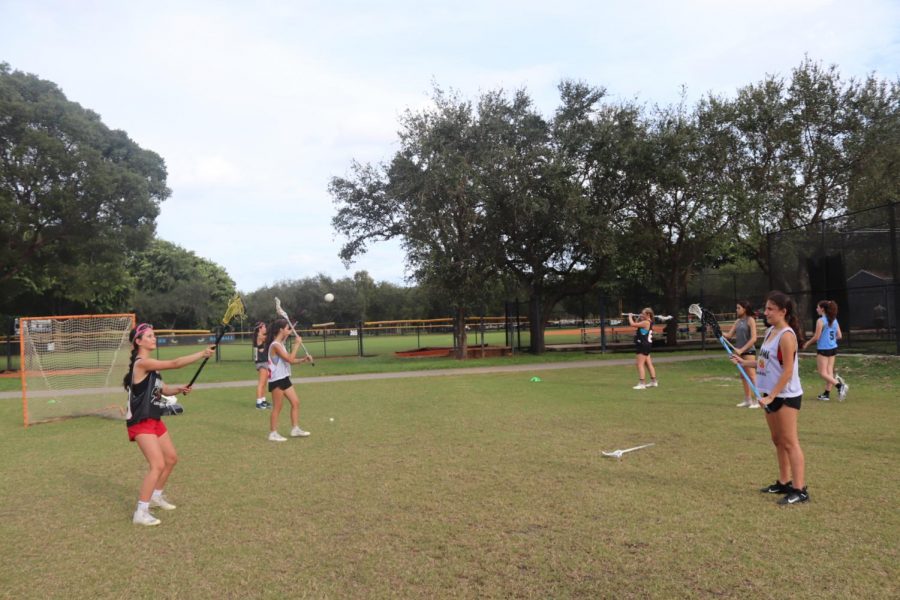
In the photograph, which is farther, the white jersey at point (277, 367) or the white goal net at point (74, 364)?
the white goal net at point (74, 364)

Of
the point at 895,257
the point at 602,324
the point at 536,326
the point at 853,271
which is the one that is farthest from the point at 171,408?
the point at 853,271

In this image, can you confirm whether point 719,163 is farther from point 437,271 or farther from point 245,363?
point 245,363

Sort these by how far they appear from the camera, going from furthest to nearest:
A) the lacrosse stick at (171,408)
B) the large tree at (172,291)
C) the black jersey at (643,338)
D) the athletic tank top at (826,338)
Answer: the large tree at (172,291) < the black jersey at (643,338) < the lacrosse stick at (171,408) < the athletic tank top at (826,338)

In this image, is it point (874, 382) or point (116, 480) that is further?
point (874, 382)

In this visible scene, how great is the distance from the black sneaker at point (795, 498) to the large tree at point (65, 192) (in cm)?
2773

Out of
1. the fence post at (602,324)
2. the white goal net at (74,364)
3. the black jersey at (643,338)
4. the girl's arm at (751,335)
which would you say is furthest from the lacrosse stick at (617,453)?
the fence post at (602,324)

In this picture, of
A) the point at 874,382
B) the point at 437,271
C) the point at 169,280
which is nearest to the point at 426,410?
the point at 874,382

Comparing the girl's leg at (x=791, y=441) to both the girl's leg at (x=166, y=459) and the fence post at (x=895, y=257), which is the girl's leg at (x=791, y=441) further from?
the fence post at (x=895, y=257)

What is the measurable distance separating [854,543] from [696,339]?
1046 inches

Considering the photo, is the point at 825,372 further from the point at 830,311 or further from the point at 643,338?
the point at 643,338

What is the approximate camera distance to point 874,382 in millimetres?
13922

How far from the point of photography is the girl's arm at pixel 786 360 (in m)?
5.48

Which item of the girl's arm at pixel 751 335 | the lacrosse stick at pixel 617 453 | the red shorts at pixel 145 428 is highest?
the girl's arm at pixel 751 335

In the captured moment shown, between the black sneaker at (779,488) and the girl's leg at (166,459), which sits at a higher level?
the girl's leg at (166,459)
